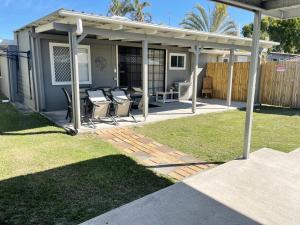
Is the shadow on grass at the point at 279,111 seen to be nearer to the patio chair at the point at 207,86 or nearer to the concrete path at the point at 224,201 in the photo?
the patio chair at the point at 207,86

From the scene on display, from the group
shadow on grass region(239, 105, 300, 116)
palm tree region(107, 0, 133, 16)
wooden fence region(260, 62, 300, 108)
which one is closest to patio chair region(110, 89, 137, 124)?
shadow on grass region(239, 105, 300, 116)

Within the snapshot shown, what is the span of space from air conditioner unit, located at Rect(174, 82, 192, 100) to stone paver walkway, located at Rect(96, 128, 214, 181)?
19.0 ft

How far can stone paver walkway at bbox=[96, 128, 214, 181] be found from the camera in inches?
150

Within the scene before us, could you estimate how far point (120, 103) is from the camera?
661 cm

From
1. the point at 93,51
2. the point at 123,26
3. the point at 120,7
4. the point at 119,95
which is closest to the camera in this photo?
the point at 123,26

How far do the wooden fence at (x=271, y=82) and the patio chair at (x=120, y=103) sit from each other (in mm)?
6477

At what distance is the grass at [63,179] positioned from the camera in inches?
105

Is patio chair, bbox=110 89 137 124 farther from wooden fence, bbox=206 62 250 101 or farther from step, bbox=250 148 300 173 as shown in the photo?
wooden fence, bbox=206 62 250 101

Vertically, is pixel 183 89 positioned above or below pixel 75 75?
below

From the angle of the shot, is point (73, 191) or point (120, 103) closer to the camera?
point (73, 191)

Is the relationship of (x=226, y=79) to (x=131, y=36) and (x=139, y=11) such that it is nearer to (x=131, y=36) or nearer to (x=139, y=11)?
(x=131, y=36)

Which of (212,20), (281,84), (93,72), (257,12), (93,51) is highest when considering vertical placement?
(212,20)

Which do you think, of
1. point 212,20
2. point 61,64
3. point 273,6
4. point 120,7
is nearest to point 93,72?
point 61,64

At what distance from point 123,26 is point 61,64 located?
3.00 metres
